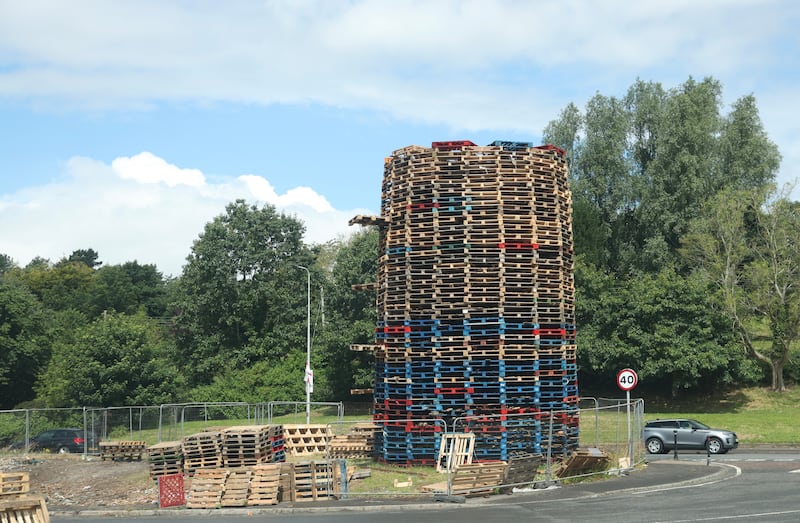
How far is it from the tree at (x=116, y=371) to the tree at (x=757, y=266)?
3410cm

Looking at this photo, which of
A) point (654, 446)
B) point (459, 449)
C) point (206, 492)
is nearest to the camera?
point (206, 492)

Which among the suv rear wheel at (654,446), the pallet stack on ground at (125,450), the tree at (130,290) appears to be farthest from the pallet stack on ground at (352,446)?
the tree at (130,290)

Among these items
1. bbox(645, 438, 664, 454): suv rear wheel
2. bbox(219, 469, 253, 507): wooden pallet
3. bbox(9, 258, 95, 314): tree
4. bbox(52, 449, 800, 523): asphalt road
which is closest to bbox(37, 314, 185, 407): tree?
bbox(645, 438, 664, 454): suv rear wheel

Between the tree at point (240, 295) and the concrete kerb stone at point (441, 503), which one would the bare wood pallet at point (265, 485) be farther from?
the tree at point (240, 295)

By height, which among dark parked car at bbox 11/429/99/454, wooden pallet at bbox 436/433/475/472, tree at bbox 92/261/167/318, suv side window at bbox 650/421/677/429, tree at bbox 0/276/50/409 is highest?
tree at bbox 92/261/167/318

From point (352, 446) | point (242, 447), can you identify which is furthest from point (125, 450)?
point (242, 447)

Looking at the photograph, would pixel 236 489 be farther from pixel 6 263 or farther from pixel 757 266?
pixel 6 263

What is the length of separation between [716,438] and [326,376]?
1302 inches

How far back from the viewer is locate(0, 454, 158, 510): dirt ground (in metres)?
23.7

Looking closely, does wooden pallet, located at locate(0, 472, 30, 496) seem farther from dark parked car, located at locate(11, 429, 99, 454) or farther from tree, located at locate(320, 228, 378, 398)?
tree, located at locate(320, 228, 378, 398)

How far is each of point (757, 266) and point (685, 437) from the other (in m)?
19.8

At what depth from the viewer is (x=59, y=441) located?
40.6 metres

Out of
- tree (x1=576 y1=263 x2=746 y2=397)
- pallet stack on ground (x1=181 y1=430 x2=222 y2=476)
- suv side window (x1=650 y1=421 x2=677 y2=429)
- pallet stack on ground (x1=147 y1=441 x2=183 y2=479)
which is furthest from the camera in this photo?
tree (x1=576 y1=263 x2=746 y2=397)

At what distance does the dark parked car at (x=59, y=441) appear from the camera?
40.3 m
